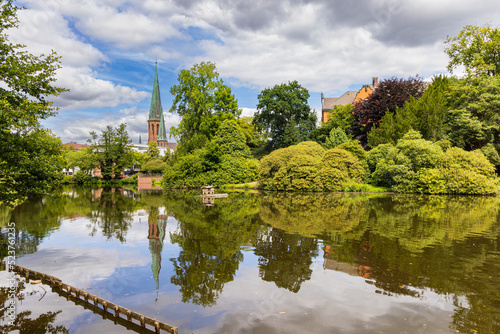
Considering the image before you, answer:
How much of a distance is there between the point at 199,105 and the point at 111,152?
23513 mm

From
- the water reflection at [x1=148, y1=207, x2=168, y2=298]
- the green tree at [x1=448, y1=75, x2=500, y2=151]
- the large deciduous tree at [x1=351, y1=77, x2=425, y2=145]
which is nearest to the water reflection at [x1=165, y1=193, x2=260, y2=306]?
the water reflection at [x1=148, y1=207, x2=168, y2=298]

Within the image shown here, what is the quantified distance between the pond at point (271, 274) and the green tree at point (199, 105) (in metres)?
27.4

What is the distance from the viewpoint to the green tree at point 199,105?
4059cm

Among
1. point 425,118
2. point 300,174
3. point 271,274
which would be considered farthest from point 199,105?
point 271,274

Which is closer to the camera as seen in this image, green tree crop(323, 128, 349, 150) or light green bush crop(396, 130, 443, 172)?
light green bush crop(396, 130, 443, 172)

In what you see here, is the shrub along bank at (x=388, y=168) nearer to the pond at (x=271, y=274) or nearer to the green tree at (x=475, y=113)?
the green tree at (x=475, y=113)

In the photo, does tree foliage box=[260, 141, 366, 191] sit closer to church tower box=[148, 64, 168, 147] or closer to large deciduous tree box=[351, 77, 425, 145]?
large deciduous tree box=[351, 77, 425, 145]

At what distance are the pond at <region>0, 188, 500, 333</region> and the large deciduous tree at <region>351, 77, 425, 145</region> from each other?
25.2m

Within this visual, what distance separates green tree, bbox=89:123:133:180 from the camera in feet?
181

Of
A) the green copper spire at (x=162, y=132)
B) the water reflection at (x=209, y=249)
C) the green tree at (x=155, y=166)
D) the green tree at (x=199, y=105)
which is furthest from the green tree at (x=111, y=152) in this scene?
the green copper spire at (x=162, y=132)

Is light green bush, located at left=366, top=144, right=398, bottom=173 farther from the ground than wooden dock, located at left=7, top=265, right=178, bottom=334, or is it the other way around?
light green bush, located at left=366, top=144, right=398, bottom=173

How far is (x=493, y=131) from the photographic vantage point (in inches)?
1206

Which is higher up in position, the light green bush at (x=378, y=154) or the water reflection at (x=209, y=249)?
the light green bush at (x=378, y=154)

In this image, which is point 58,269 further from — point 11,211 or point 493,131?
point 493,131
